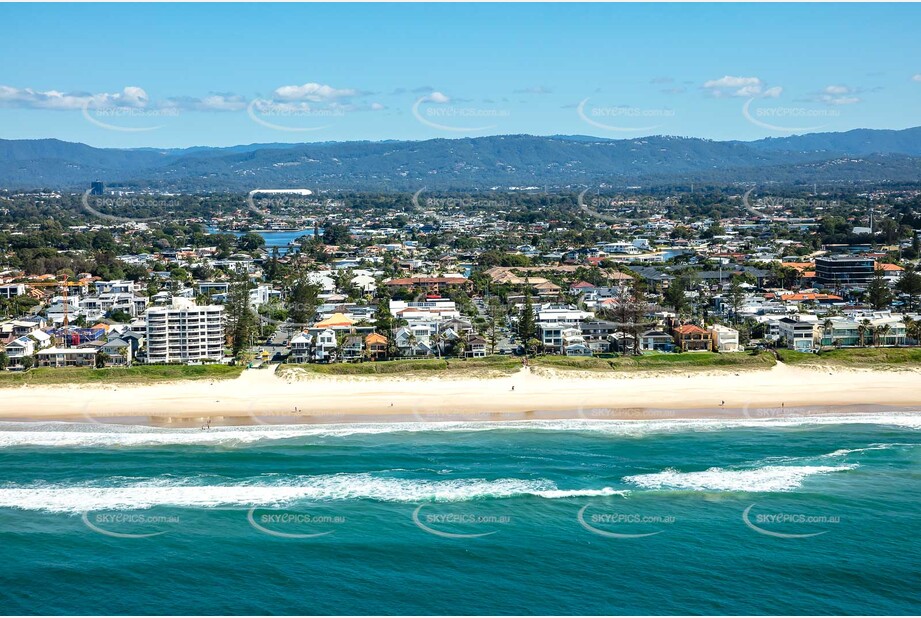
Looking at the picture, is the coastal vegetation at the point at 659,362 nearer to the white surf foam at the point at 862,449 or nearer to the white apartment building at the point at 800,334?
the white apartment building at the point at 800,334

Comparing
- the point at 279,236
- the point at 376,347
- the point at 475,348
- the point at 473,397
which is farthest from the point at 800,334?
the point at 279,236

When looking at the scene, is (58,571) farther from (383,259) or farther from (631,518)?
(383,259)

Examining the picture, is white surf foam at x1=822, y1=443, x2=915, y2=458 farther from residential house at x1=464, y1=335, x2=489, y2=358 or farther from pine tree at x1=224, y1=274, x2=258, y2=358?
pine tree at x1=224, y1=274, x2=258, y2=358

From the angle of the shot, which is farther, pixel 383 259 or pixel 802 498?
pixel 383 259

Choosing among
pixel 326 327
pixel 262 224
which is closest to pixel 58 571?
pixel 326 327

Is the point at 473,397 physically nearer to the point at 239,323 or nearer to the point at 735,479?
the point at 735,479

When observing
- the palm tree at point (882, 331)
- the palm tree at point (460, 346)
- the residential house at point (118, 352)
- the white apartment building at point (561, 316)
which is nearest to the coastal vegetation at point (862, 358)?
the palm tree at point (882, 331)
